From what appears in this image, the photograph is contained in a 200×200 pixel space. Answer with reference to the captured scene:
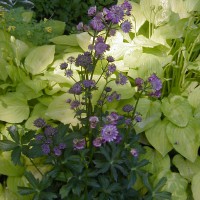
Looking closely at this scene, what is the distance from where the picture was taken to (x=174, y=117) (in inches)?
74.7

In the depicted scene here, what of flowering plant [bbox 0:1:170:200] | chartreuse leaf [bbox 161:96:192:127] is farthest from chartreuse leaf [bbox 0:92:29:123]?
chartreuse leaf [bbox 161:96:192:127]

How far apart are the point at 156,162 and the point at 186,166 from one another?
14cm

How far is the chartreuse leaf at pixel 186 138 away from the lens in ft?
5.96

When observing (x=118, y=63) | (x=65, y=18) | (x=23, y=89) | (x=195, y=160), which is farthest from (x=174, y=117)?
(x=65, y=18)

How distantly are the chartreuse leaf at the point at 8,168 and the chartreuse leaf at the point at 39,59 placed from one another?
51cm

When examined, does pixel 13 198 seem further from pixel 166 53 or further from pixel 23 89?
pixel 166 53

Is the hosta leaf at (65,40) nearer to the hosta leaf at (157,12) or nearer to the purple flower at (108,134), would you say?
the hosta leaf at (157,12)

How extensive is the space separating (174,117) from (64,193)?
68cm

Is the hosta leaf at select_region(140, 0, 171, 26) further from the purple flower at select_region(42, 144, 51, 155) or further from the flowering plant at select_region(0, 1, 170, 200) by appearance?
the purple flower at select_region(42, 144, 51, 155)

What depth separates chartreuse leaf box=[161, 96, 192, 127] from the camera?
188 cm

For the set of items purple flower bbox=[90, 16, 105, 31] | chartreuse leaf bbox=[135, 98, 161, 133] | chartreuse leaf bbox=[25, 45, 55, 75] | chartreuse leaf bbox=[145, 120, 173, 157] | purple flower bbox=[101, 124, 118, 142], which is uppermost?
purple flower bbox=[90, 16, 105, 31]

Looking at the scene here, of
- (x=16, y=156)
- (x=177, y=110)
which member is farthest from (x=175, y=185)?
(x=16, y=156)

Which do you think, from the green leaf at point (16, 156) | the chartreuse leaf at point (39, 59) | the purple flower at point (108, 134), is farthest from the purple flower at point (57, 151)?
the chartreuse leaf at point (39, 59)

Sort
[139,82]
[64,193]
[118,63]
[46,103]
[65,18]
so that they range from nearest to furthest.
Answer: [139,82] → [64,193] → [46,103] → [118,63] → [65,18]
